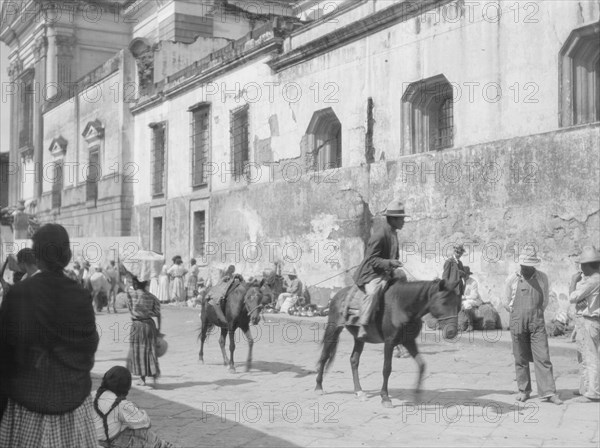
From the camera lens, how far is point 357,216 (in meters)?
18.7

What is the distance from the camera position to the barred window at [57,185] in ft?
129

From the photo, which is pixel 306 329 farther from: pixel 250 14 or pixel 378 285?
pixel 250 14

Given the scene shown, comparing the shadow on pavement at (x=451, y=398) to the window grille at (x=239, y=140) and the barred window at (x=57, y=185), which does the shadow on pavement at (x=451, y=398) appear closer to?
the window grille at (x=239, y=140)

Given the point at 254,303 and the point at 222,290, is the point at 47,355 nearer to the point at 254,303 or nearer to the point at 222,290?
the point at 254,303

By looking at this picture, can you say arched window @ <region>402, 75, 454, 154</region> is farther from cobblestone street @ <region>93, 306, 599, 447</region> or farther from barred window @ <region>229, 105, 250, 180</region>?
barred window @ <region>229, 105, 250, 180</region>

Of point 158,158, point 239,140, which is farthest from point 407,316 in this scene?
point 158,158

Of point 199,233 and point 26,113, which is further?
point 26,113

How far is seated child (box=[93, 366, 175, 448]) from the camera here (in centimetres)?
561

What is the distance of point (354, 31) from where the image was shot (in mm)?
19125

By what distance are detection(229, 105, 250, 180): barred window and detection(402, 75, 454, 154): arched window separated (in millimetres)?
7165

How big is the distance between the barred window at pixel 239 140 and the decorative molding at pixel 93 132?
1068 cm

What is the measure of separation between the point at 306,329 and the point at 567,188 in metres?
6.24

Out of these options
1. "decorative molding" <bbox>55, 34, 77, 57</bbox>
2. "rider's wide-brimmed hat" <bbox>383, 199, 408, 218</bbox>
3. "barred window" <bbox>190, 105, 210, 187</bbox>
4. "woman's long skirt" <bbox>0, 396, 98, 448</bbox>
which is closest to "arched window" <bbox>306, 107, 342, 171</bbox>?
"barred window" <bbox>190, 105, 210, 187</bbox>

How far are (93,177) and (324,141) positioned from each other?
16675mm
